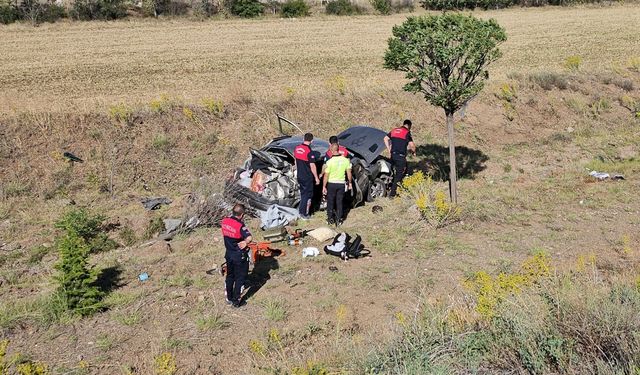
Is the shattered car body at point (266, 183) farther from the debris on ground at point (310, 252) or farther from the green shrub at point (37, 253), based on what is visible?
the green shrub at point (37, 253)

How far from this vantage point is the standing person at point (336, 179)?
1082 centimetres

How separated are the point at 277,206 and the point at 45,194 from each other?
5819 millimetres

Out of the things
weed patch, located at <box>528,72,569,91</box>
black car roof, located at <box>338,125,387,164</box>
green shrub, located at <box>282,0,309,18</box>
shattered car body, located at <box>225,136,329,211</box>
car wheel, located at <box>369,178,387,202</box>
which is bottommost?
car wheel, located at <box>369,178,387,202</box>

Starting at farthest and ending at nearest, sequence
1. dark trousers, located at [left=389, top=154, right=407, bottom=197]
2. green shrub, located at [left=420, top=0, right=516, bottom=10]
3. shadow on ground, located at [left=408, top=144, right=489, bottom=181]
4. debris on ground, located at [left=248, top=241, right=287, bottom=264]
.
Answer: green shrub, located at [left=420, top=0, right=516, bottom=10], shadow on ground, located at [left=408, top=144, right=489, bottom=181], dark trousers, located at [left=389, top=154, right=407, bottom=197], debris on ground, located at [left=248, top=241, right=287, bottom=264]

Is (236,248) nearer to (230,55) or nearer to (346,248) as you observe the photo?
(346,248)

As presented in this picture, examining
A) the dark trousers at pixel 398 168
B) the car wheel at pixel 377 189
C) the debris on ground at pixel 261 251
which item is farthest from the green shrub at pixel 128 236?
the dark trousers at pixel 398 168

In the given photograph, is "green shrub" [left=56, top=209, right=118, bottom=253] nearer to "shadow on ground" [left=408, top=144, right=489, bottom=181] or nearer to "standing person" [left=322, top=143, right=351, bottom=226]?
"standing person" [left=322, top=143, right=351, bottom=226]

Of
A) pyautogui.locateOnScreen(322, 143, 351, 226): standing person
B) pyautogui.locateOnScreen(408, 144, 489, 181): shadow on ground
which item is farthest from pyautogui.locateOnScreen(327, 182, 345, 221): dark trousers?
pyautogui.locateOnScreen(408, 144, 489, 181): shadow on ground

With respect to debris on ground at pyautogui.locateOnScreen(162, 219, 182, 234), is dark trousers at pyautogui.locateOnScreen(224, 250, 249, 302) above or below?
above

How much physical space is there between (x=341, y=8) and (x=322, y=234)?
46330 mm

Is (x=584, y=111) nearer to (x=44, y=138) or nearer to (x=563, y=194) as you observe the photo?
(x=563, y=194)

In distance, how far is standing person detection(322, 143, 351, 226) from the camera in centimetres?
1082

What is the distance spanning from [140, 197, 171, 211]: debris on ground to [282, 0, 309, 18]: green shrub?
41.3 m

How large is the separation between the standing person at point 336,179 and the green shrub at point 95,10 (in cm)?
4096
